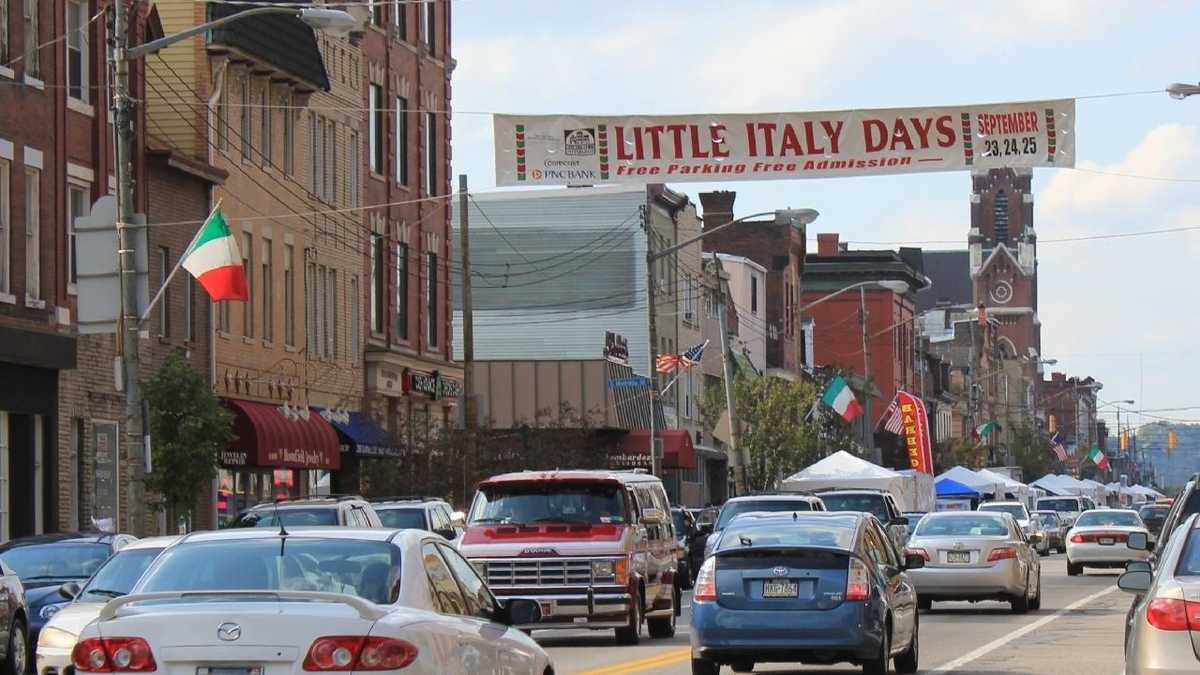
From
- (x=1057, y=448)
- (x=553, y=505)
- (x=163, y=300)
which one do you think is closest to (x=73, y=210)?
(x=163, y=300)

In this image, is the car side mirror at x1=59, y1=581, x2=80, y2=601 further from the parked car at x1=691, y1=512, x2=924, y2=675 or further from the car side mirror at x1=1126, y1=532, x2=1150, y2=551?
the car side mirror at x1=1126, y1=532, x2=1150, y2=551

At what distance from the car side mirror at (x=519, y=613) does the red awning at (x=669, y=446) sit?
51.2 meters

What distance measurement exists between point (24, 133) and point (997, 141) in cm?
1481

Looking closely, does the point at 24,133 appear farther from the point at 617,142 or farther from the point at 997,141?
the point at 997,141

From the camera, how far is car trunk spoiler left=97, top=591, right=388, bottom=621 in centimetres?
1063

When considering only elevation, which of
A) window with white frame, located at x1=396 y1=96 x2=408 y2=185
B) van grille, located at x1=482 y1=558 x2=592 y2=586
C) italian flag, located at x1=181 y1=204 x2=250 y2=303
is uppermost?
window with white frame, located at x1=396 y1=96 x2=408 y2=185

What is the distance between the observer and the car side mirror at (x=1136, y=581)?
45.3 ft

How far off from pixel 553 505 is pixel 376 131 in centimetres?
2959

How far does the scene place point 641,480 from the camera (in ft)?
86.9

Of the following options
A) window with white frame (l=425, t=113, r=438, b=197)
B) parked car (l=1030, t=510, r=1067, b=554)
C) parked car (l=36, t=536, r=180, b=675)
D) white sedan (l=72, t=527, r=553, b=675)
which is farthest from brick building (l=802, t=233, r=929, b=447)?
white sedan (l=72, t=527, r=553, b=675)

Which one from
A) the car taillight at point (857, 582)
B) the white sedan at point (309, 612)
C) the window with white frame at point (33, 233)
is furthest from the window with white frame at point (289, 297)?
the white sedan at point (309, 612)

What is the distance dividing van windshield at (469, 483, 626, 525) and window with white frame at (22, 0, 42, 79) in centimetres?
1349

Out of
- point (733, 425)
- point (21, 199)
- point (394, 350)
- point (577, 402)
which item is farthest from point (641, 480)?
point (577, 402)

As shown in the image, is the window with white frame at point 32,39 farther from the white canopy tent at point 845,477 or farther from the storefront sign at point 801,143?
the white canopy tent at point 845,477
